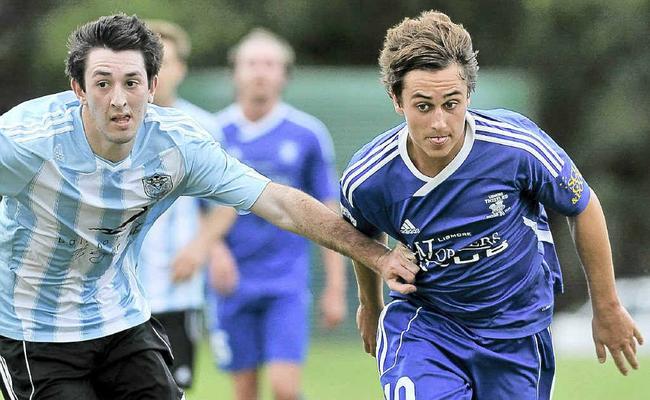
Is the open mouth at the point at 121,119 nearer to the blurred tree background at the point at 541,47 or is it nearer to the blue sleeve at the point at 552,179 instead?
the blue sleeve at the point at 552,179

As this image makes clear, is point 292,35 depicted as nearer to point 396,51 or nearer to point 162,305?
point 162,305

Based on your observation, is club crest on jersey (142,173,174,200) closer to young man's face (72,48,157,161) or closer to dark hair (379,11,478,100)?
young man's face (72,48,157,161)

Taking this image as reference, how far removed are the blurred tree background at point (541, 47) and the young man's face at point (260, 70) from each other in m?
8.88

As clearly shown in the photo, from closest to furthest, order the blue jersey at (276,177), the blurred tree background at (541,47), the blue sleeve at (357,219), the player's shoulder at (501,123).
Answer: the player's shoulder at (501,123) → the blue sleeve at (357,219) → the blue jersey at (276,177) → the blurred tree background at (541,47)

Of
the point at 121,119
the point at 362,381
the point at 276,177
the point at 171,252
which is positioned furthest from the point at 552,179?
the point at 362,381

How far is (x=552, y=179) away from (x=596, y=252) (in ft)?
1.16

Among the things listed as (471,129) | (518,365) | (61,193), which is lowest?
(518,365)

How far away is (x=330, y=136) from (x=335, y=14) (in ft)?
17.4

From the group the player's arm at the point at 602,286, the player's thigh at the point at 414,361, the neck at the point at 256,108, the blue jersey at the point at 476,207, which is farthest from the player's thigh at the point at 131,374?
the neck at the point at 256,108

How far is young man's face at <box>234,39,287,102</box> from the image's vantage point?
27.3 ft

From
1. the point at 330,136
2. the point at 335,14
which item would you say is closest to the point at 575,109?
the point at 335,14

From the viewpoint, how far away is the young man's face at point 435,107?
478cm

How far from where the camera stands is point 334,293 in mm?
8203

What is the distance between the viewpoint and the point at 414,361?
509cm
